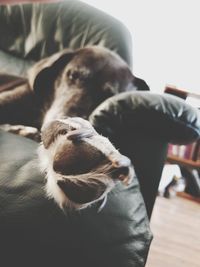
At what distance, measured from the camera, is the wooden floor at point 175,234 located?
163 centimetres

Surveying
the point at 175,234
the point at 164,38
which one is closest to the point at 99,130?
the point at 175,234

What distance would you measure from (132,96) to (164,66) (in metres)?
1.18

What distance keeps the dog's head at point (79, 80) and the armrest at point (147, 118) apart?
0.17 metres

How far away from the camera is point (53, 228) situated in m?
0.73

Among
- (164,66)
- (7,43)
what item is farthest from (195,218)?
(7,43)

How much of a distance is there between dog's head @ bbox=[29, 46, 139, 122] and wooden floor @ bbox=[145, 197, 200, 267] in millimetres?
704

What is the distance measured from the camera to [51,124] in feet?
3.04

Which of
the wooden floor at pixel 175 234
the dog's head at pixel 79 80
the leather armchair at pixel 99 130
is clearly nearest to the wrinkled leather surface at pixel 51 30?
the leather armchair at pixel 99 130

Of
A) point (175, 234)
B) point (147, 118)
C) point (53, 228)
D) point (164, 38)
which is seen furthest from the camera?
point (164, 38)

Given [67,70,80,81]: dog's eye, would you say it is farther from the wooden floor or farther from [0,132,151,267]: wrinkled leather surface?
the wooden floor

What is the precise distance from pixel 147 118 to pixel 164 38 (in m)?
1.26

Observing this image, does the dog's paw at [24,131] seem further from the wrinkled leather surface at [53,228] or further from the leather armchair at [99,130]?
the wrinkled leather surface at [53,228]

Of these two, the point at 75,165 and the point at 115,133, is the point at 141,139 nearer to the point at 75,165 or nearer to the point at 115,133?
the point at 115,133

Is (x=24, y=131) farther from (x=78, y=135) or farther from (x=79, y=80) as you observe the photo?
(x=78, y=135)
